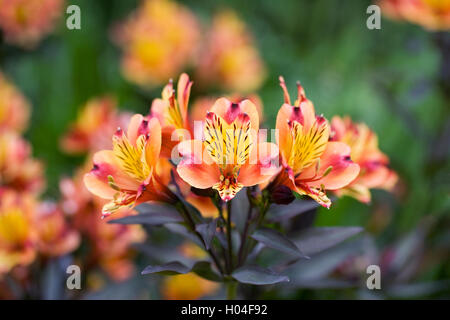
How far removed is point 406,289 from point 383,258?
7 cm

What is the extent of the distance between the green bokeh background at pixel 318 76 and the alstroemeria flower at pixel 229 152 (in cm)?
69

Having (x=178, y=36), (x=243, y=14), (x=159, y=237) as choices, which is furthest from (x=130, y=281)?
(x=243, y=14)

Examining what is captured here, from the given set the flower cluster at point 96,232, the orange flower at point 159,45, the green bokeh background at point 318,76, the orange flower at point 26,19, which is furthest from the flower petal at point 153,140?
the orange flower at point 159,45

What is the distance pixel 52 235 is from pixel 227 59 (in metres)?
0.95

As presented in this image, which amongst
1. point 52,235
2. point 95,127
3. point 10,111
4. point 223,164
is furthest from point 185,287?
point 10,111

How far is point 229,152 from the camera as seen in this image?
586mm

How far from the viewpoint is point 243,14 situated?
254 centimetres

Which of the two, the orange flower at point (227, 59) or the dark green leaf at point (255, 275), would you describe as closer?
the dark green leaf at point (255, 275)

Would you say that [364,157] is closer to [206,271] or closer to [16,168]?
[206,271]

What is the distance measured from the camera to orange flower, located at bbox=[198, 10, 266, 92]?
1646mm

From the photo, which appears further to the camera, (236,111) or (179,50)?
(179,50)

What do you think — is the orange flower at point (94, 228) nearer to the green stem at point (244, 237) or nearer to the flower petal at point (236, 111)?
the green stem at point (244, 237)

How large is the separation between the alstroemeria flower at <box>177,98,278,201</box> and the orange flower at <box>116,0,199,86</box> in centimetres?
106

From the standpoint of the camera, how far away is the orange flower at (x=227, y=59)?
1.65 m
